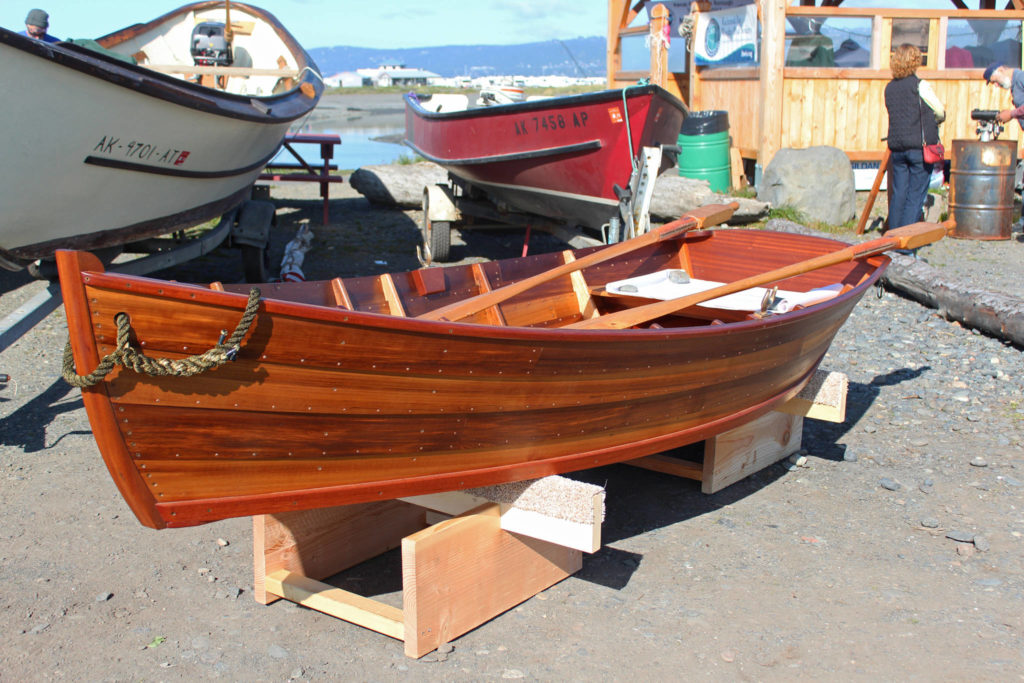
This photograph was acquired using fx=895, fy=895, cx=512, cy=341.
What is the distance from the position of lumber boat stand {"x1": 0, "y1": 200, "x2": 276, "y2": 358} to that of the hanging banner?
682cm

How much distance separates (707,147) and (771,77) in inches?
43.8

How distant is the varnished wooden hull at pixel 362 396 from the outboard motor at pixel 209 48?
784 cm

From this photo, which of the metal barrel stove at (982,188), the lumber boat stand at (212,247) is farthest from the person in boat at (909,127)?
the lumber boat stand at (212,247)

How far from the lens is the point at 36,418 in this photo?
5.05 meters

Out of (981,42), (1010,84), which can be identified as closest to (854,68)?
(981,42)

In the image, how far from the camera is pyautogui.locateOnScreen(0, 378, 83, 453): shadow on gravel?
473cm

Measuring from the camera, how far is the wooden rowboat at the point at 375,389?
2.45 metres

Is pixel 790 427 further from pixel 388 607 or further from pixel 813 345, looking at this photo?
pixel 388 607

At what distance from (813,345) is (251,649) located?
114 inches

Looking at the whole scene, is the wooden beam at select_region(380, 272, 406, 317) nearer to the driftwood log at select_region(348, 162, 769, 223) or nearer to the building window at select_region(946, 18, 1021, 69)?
the driftwood log at select_region(348, 162, 769, 223)

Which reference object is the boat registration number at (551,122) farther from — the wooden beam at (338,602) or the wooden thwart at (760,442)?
the wooden beam at (338,602)

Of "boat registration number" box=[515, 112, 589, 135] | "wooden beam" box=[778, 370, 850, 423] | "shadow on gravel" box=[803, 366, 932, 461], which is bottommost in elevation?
"shadow on gravel" box=[803, 366, 932, 461]

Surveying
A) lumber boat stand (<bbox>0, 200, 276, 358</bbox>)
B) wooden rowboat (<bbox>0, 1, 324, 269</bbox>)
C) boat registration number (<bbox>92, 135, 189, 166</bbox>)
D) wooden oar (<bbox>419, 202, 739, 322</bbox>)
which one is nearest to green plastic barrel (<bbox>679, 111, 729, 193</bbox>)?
wooden rowboat (<bbox>0, 1, 324, 269</bbox>)

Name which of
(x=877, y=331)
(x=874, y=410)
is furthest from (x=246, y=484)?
(x=877, y=331)
